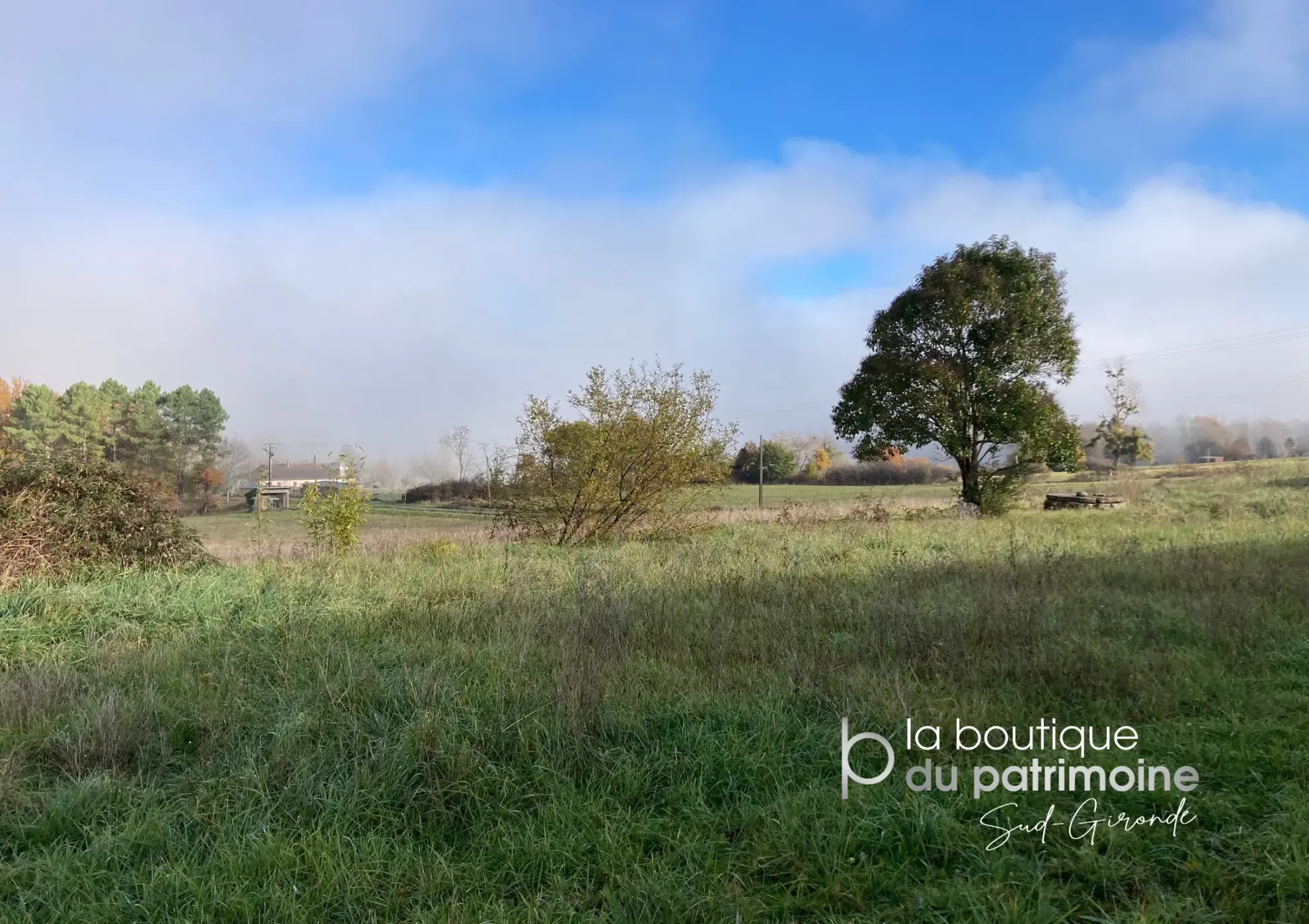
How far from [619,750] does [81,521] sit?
7.88 m

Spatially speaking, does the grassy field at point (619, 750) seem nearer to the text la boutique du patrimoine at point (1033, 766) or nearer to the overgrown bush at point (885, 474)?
the text la boutique du patrimoine at point (1033, 766)

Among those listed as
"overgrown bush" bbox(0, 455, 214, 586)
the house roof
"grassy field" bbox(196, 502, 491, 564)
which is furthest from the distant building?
"overgrown bush" bbox(0, 455, 214, 586)

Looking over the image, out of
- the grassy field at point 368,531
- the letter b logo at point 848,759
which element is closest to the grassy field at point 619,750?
the letter b logo at point 848,759

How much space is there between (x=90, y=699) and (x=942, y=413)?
17.2m

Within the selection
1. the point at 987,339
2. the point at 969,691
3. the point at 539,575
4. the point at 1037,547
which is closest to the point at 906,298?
the point at 987,339

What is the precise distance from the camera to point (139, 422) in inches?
1699

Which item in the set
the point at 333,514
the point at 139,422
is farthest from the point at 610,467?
the point at 139,422

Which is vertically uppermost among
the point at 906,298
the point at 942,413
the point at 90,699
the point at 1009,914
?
the point at 906,298

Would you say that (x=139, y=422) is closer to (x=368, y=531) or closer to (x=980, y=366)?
(x=368, y=531)

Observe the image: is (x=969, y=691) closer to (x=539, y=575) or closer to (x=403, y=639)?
(x=403, y=639)

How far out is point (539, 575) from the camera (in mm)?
7637

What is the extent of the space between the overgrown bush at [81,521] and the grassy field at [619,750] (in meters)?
1.13

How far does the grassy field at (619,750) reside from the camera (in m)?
2.25

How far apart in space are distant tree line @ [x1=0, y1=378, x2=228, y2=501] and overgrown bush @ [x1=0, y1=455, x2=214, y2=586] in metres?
34.1
